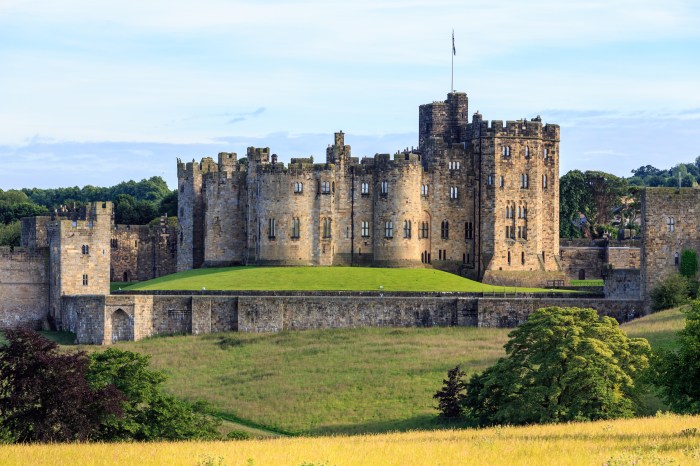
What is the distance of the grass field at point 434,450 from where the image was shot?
117ft

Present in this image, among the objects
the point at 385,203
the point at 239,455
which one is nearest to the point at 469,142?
the point at 385,203

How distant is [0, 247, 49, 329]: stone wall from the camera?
289 ft

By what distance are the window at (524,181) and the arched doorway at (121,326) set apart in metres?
29.3

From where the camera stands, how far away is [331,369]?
71562mm

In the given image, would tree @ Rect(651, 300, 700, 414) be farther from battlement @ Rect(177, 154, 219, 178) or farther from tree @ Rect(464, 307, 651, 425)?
battlement @ Rect(177, 154, 219, 178)

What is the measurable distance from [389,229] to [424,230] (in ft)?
9.59

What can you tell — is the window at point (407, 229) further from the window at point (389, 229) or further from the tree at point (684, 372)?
the tree at point (684, 372)

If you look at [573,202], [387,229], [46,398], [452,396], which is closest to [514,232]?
[387,229]

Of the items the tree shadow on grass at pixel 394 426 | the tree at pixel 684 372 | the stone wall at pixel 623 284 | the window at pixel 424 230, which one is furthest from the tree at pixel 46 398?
Result: the window at pixel 424 230

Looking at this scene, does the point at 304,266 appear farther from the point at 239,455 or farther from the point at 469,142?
the point at 239,455

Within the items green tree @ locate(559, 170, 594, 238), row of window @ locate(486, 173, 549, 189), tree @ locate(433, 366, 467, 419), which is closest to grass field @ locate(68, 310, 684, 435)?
tree @ locate(433, 366, 467, 419)

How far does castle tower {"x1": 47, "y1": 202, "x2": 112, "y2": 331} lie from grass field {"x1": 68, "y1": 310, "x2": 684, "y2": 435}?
8385 millimetres

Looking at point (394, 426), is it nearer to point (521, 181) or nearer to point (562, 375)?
point (562, 375)

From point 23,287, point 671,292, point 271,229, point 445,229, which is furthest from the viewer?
point 445,229
